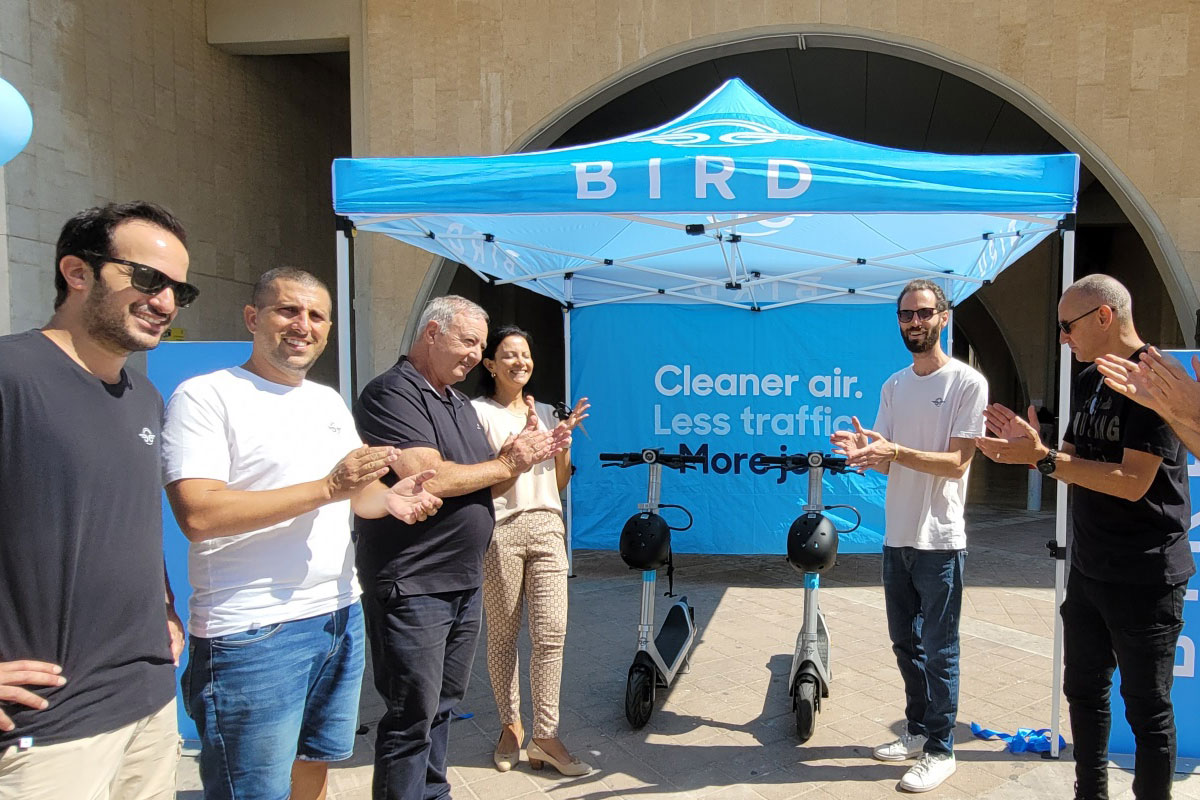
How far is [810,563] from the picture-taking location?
3.30 metres

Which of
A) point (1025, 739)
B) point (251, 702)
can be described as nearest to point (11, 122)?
point (251, 702)

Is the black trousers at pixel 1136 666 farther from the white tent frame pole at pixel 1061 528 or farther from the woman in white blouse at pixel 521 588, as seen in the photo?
the woman in white blouse at pixel 521 588

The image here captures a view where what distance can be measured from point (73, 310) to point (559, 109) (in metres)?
7.01

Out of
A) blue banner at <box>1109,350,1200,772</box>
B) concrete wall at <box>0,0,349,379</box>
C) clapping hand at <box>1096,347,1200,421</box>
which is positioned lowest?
blue banner at <box>1109,350,1200,772</box>

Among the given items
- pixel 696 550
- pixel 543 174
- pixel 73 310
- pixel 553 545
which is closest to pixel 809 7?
pixel 696 550

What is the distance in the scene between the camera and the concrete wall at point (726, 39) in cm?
714

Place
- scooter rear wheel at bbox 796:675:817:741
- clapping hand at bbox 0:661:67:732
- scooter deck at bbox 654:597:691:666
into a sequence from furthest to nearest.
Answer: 1. scooter deck at bbox 654:597:691:666
2. scooter rear wheel at bbox 796:675:817:741
3. clapping hand at bbox 0:661:67:732

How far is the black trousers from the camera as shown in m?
2.23

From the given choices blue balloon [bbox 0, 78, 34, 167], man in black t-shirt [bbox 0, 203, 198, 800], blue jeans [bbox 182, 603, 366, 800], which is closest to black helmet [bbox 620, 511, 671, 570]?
blue jeans [bbox 182, 603, 366, 800]

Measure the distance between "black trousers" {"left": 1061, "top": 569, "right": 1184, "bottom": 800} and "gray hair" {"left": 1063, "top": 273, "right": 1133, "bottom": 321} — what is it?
2.76 feet

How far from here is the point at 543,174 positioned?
2.89 metres

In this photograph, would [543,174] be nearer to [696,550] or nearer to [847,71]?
[696,550]

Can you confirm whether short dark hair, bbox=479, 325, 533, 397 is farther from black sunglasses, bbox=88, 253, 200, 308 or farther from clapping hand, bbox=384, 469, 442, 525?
black sunglasses, bbox=88, 253, 200, 308

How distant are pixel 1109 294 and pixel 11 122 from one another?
3347 millimetres
